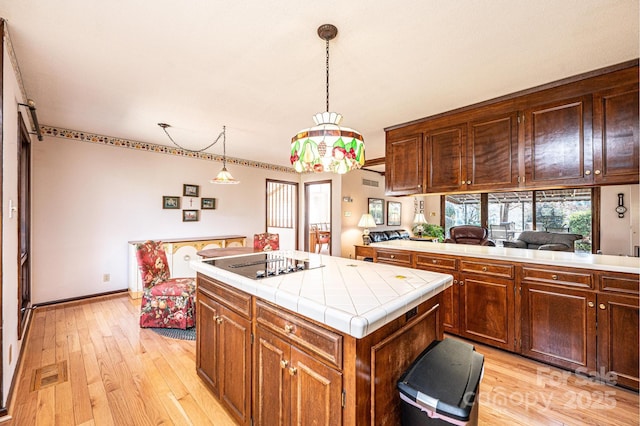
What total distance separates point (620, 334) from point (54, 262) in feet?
20.0

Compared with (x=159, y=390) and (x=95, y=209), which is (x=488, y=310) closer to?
(x=159, y=390)

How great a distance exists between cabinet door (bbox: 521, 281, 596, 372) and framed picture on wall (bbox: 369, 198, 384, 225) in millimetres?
4684

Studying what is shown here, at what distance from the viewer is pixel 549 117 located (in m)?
2.58

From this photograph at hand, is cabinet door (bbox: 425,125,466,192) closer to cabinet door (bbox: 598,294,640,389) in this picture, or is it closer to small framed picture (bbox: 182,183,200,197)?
cabinet door (bbox: 598,294,640,389)

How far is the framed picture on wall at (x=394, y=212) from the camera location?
303 inches

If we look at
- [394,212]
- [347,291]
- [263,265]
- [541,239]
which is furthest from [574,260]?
[394,212]

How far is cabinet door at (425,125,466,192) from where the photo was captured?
3.12 m

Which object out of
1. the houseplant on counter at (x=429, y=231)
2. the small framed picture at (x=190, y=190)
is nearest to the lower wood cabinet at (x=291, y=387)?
the small framed picture at (x=190, y=190)

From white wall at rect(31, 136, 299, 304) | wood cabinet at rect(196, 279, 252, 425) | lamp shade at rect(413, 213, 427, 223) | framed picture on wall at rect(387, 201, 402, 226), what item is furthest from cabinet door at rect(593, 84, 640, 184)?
lamp shade at rect(413, 213, 427, 223)

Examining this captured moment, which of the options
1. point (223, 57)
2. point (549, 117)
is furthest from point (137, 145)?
point (549, 117)

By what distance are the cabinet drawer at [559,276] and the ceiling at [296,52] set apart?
1670 millimetres

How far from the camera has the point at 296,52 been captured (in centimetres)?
203

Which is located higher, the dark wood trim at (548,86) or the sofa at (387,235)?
the dark wood trim at (548,86)

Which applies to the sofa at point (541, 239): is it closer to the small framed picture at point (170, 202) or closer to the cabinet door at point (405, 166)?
the cabinet door at point (405, 166)
